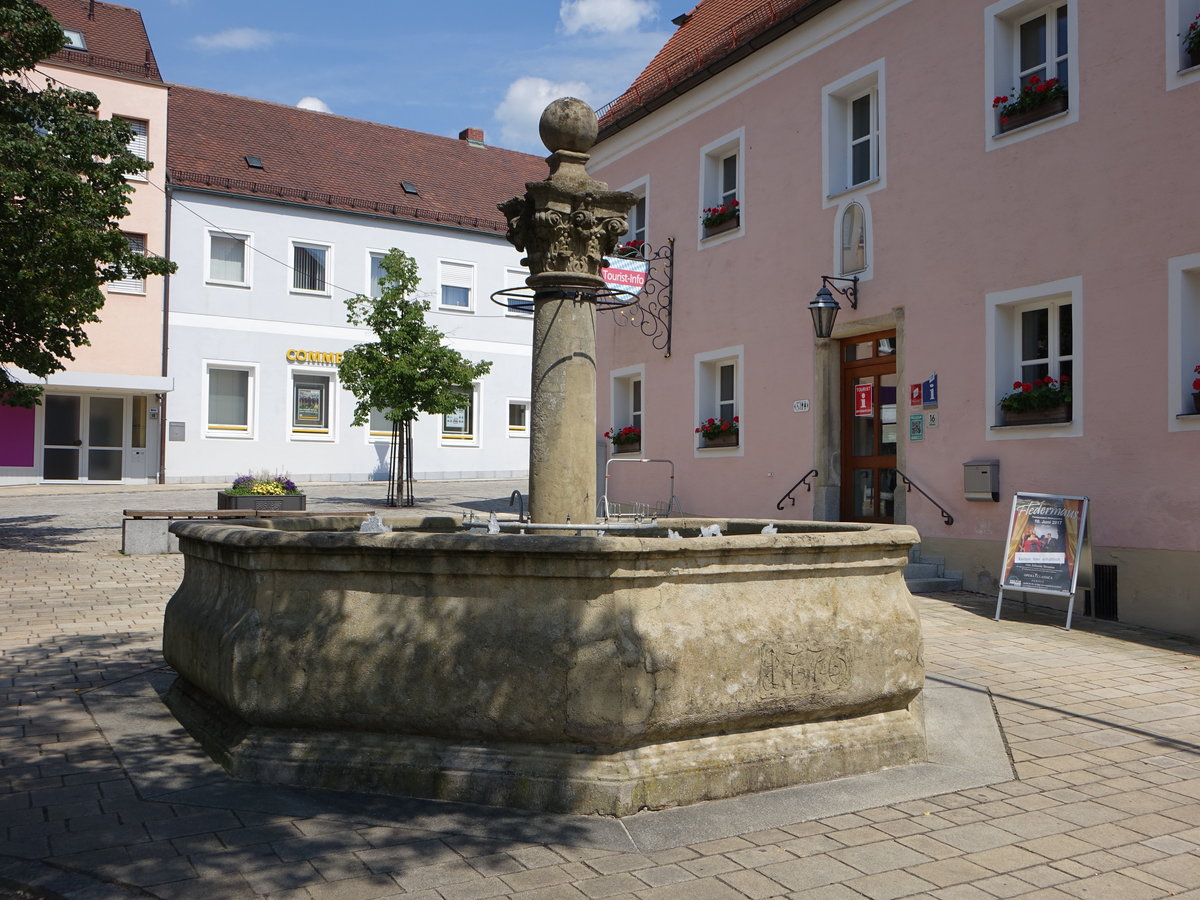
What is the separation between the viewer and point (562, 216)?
21.4ft

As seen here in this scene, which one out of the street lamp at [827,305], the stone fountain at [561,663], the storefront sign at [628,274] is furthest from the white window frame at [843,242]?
the stone fountain at [561,663]

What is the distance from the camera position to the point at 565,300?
650 cm

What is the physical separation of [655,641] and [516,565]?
657 millimetres

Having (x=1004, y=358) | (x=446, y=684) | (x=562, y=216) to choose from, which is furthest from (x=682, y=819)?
(x=1004, y=358)

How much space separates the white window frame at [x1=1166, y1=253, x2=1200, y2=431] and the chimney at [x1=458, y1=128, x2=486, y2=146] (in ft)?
106

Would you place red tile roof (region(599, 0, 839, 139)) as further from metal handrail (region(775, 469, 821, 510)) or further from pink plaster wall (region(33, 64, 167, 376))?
pink plaster wall (region(33, 64, 167, 376))

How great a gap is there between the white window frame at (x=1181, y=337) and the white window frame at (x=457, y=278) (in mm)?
25994

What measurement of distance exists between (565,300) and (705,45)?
12355mm

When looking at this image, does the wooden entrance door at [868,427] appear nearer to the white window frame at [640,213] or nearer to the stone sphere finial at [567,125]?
the white window frame at [640,213]

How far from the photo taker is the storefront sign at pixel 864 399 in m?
13.6

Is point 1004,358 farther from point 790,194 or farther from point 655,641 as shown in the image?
point 655,641

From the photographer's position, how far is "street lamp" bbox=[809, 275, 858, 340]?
13.5 meters

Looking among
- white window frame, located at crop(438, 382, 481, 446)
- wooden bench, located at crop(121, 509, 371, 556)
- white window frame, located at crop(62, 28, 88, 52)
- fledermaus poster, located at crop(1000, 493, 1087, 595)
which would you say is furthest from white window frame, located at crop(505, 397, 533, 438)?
fledermaus poster, located at crop(1000, 493, 1087, 595)

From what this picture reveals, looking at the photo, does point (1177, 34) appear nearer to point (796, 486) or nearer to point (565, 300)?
point (796, 486)
